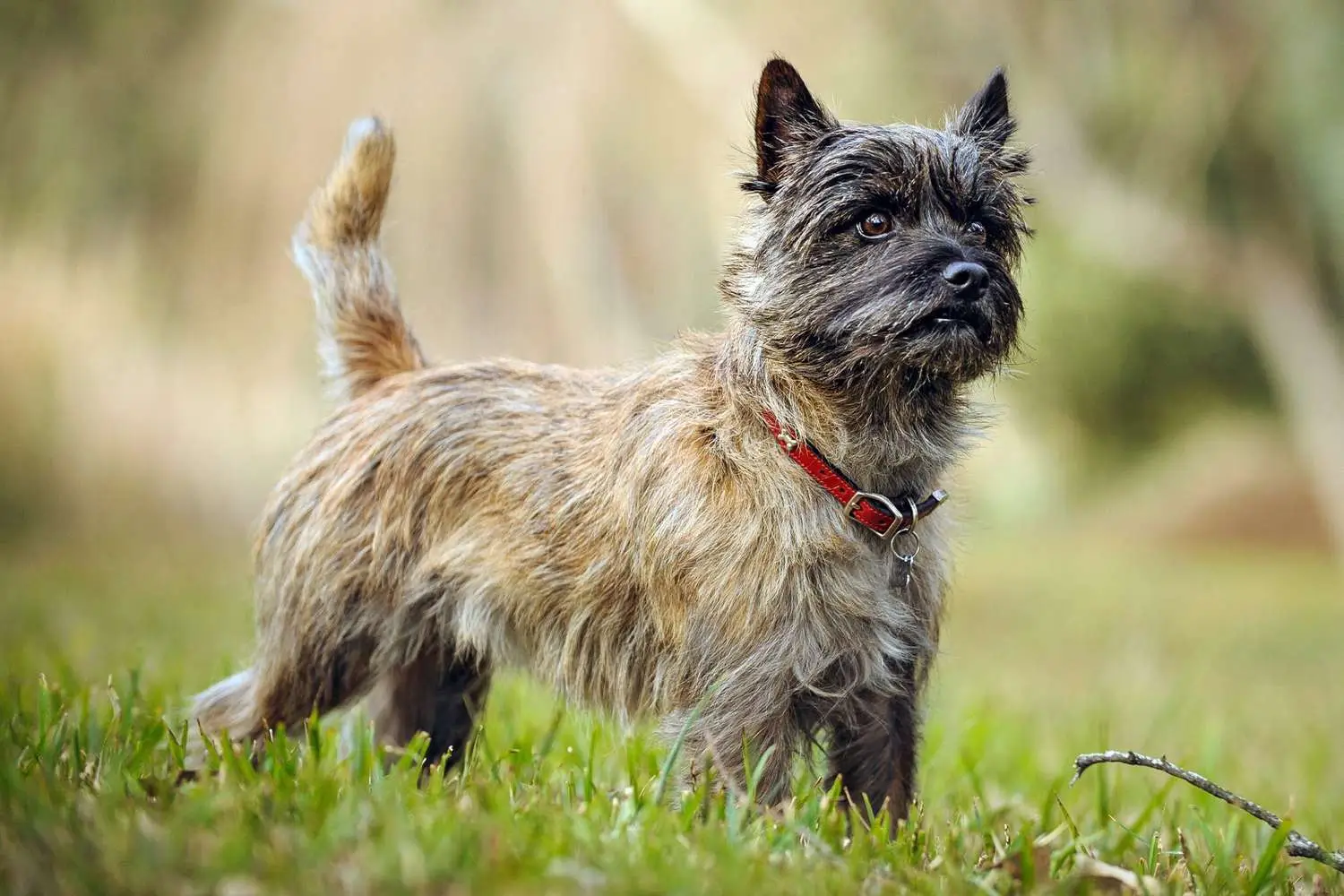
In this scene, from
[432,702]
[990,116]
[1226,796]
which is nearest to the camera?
[1226,796]

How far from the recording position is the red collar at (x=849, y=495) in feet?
10.1

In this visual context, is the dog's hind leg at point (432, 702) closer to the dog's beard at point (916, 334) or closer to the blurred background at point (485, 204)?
the dog's beard at point (916, 334)

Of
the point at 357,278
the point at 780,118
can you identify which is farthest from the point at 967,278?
the point at 357,278

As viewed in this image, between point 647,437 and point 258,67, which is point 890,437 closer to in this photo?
point 647,437

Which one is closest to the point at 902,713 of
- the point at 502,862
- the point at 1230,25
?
the point at 502,862

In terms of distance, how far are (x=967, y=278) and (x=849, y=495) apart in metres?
0.57

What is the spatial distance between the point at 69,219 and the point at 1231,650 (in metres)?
8.61

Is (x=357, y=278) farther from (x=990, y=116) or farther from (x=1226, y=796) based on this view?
(x=1226, y=796)

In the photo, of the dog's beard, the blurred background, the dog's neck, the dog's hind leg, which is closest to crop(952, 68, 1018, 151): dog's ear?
the dog's beard

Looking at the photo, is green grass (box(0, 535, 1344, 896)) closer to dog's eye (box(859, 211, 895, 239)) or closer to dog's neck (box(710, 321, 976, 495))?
dog's neck (box(710, 321, 976, 495))

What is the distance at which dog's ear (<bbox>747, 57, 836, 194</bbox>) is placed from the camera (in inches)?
129

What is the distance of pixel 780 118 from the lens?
3326 mm

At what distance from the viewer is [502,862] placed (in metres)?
2.00

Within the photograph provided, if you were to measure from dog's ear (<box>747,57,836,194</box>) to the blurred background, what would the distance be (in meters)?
3.15
